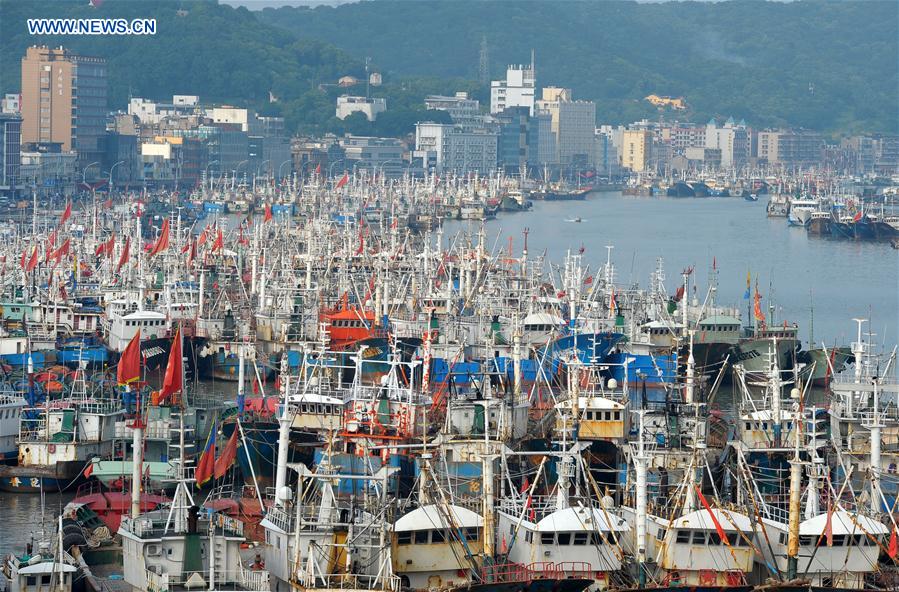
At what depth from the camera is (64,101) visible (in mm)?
148875

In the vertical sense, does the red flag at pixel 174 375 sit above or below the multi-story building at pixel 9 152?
below

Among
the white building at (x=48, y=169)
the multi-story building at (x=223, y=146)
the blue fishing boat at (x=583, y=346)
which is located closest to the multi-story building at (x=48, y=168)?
the white building at (x=48, y=169)

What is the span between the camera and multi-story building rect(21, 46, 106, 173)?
147 m

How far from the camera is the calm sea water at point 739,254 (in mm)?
67812

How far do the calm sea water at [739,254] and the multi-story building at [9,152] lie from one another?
91.1 feet

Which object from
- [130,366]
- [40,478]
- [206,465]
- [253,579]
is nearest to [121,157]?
[130,366]

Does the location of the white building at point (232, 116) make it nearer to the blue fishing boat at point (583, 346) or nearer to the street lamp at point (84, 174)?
the street lamp at point (84, 174)

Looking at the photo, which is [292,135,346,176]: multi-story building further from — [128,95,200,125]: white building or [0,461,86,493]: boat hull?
[0,461,86,493]: boat hull

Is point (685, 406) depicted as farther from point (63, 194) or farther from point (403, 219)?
point (63, 194)

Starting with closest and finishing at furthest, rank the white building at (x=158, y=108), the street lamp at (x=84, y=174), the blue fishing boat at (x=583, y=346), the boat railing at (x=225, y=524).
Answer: the boat railing at (x=225, y=524) → the blue fishing boat at (x=583, y=346) → the street lamp at (x=84, y=174) → the white building at (x=158, y=108)

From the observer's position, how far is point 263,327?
4741 centimetres

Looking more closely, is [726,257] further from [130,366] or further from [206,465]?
[206,465]

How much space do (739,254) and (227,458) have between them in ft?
238

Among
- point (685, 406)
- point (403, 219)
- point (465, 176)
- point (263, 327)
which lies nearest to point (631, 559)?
point (685, 406)
